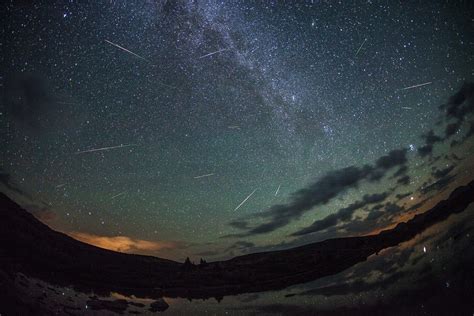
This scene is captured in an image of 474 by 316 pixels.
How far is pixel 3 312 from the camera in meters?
10.4

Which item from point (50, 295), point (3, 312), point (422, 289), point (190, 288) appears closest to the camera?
point (422, 289)

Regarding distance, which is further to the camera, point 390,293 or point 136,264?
point 136,264

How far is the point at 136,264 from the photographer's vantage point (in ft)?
105

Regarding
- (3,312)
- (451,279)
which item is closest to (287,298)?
(451,279)

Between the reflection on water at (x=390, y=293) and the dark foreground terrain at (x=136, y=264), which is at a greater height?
the dark foreground terrain at (x=136, y=264)

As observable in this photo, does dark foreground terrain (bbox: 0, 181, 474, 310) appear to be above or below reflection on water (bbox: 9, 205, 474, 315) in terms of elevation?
above

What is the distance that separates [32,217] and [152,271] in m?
15.6

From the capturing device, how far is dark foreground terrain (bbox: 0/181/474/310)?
19.8 m

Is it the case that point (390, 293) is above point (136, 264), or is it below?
below

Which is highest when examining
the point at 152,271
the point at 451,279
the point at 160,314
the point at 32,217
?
the point at 32,217

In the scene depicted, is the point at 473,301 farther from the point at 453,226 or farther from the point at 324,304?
the point at 453,226

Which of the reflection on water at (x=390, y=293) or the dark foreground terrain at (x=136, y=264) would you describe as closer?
the reflection on water at (x=390, y=293)

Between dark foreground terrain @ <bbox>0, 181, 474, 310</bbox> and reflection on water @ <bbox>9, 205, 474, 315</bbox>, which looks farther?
dark foreground terrain @ <bbox>0, 181, 474, 310</bbox>

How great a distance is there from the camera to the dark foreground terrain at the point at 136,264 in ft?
64.8
